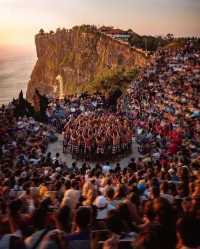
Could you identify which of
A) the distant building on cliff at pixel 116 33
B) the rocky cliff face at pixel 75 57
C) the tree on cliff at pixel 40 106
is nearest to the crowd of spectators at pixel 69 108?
the tree on cliff at pixel 40 106

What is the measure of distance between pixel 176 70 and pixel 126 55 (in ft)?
158

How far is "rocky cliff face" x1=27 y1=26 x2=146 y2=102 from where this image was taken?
297 ft

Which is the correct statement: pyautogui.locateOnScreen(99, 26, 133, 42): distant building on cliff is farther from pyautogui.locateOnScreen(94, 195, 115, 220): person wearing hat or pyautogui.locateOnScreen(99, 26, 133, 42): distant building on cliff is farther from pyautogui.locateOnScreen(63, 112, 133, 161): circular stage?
pyautogui.locateOnScreen(94, 195, 115, 220): person wearing hat

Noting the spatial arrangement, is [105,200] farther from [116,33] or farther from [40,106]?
[116,33]

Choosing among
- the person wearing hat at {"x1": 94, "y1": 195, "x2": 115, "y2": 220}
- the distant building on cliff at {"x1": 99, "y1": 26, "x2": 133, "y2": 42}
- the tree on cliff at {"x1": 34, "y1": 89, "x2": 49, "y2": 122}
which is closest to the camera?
A: the person wearing hat at {"x1": 94, "y1": 195, "x2": 115, "y2": 220}

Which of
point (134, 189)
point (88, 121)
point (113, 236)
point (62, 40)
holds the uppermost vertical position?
point (62, 40)

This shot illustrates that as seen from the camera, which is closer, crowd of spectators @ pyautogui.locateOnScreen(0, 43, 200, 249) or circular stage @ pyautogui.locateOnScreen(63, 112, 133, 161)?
crowd of spectators @ pyautogui.locateOnScreen(0, 43, 200, 249)

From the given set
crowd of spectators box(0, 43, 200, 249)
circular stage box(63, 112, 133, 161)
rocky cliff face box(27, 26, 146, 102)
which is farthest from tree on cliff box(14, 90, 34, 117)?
rocky cliff face box(27, 26, 146, 102)

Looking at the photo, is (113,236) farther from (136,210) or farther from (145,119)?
(145,119)

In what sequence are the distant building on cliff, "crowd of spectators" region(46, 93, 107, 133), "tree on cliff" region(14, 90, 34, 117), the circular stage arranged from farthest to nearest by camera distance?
the distant building on cliff → "tree on cliff" region(14, 90, 34, 117) → "crowd of spectators" region(46, 93, 107, 133) → the circular stage

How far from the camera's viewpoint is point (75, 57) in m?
123

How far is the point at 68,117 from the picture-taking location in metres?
29.8

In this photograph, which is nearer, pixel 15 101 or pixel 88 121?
pixel 88 121

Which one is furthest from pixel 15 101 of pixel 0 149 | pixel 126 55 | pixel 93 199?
pixel 126 55
